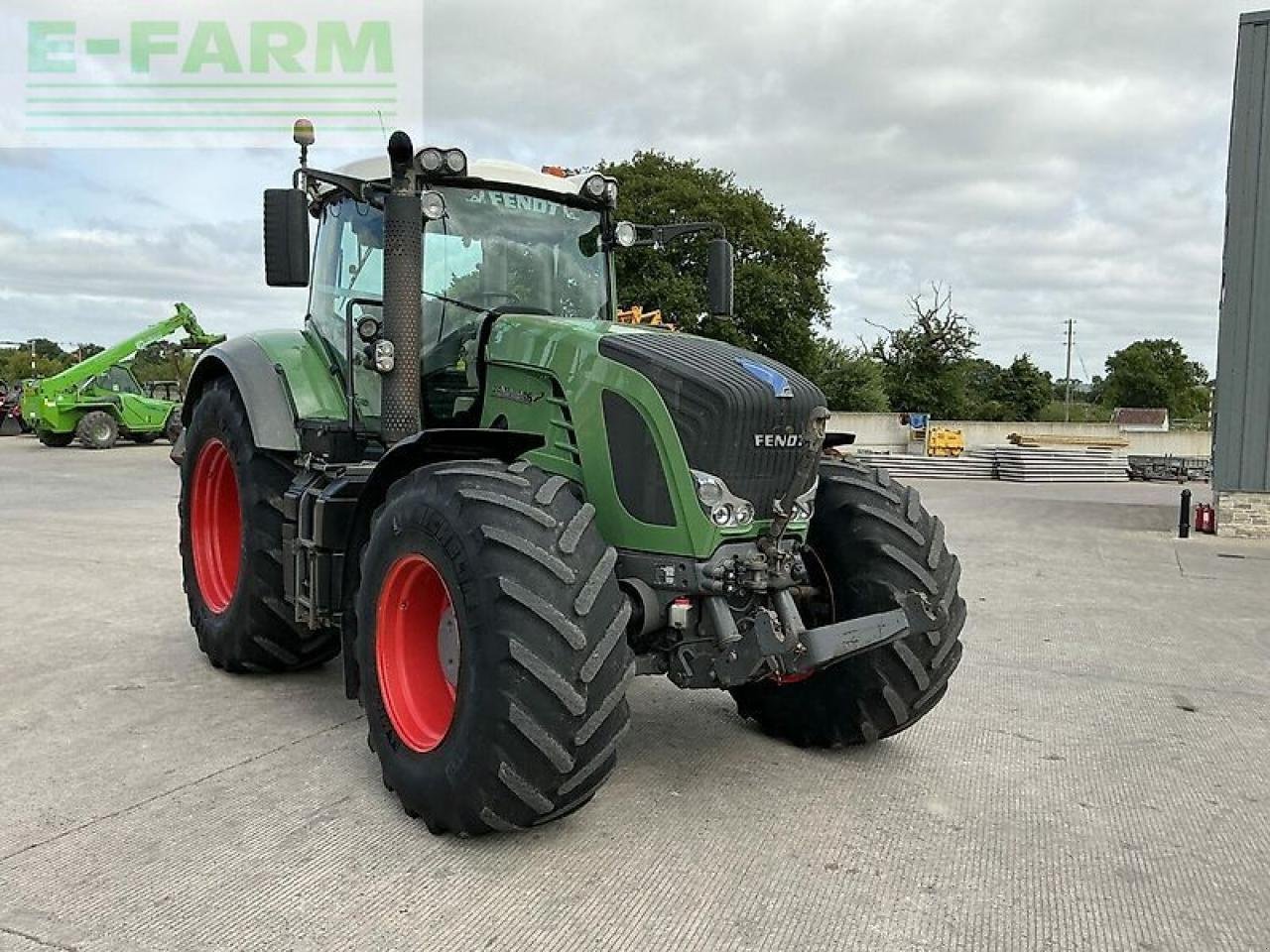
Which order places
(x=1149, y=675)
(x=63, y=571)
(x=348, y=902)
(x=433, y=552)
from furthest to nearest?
(x=63, y=571), (x=1149, y=675), (x=433, y=552), (x=348, y=902)

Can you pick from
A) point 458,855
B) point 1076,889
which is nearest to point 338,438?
point 458,855

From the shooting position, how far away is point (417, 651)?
154 inches

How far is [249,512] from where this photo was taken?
16.8 ft

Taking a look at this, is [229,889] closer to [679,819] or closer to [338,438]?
[679,819]

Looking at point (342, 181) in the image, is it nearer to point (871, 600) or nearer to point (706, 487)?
point (706, 487)

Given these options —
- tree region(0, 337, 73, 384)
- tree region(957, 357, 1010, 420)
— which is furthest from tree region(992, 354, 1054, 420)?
tree region(0, 337, 73, 384)

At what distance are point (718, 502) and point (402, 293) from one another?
66.4 inches

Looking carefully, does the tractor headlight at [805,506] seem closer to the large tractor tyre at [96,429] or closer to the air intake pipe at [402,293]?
the air intake pipe at [402,293]

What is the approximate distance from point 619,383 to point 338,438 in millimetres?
1813

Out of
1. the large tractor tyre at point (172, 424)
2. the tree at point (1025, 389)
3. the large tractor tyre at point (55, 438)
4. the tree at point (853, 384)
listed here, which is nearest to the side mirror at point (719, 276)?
the large tractor tyre at point (172, 424)

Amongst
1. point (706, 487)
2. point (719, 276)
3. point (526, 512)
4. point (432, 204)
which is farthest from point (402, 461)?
point (719, 276)

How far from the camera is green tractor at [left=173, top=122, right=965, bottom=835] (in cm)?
324

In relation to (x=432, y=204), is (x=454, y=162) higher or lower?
higher

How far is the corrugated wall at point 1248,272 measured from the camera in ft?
43.0
